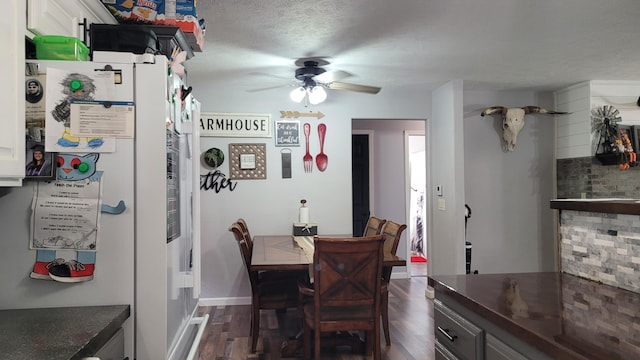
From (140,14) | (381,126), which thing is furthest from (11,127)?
(381,126)

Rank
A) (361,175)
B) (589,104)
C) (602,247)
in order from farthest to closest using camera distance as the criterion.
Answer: (361,175) → (589,104) → (602,247)

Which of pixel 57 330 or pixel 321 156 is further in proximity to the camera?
pixel 321 156

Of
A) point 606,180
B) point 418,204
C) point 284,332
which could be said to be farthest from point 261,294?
point 418,204

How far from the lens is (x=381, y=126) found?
5664 millimetres

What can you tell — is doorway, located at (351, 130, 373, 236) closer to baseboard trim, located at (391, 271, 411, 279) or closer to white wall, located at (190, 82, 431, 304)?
baseboard trim, located at (391, 271, 411, 279)

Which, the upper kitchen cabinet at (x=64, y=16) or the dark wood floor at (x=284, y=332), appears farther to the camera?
the dark wood floor at (x=284, y=332)

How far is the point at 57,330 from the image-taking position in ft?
3.65

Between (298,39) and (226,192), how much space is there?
1.98 m

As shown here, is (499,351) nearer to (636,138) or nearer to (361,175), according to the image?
(636,138)

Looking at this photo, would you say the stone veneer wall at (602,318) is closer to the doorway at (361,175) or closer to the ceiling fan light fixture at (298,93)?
the ceiling fan light fixture at (298,93)

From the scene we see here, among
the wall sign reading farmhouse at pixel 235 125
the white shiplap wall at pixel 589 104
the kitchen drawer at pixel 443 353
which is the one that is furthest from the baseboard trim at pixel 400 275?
the kitchen drawer at pixel 443 353

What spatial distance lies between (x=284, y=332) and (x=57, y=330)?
8.52 ft

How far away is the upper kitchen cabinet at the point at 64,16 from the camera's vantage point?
143 centimetres

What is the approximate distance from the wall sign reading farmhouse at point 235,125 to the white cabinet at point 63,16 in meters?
2.27
